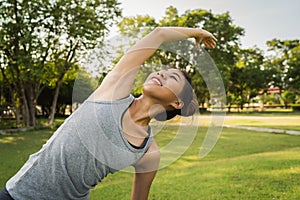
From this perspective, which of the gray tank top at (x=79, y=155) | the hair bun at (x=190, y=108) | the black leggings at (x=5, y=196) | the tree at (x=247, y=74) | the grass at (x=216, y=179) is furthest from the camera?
the tree at (x=247, y=74)

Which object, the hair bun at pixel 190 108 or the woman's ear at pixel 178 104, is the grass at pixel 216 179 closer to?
the hair bun at pixel 190 108

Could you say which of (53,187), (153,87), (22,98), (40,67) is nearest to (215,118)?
(153,87)

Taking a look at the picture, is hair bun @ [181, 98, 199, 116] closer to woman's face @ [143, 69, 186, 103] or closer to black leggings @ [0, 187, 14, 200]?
woman's face @ [143, 69, 186, 103]

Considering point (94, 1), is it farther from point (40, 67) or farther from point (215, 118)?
point (215, 118)

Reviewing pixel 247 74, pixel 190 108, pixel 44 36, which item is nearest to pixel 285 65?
pixel 247 74

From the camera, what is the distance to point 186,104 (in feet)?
5.68

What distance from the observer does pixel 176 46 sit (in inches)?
74.3

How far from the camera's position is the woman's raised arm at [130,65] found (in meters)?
1.61

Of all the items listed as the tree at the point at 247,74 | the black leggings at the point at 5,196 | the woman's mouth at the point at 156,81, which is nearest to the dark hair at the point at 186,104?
the woman's mouth at the point at 156,81

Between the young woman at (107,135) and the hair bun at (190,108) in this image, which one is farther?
the hair bun at (190,108)

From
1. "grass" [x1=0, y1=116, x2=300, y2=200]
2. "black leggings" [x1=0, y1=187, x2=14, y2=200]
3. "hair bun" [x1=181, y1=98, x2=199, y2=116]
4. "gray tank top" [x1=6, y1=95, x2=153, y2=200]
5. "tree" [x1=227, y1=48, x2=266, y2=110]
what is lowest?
"grass" [x1=0, y1=116, x2=300, y2=200]

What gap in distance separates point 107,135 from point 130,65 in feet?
1.15

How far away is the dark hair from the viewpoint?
1682 millimetres

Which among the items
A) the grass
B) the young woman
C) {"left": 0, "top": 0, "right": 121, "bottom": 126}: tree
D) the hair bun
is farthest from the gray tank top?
{"left": 0, "top": 0, "right": 121, "bottom": 126}: tree
